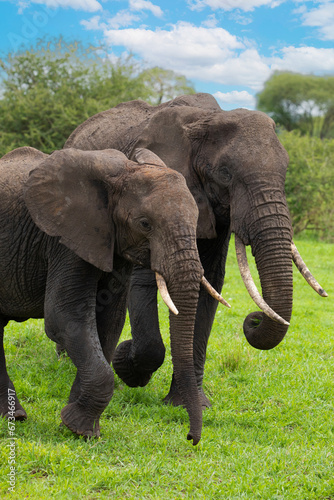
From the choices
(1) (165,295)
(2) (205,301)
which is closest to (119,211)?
(1) (165,295)

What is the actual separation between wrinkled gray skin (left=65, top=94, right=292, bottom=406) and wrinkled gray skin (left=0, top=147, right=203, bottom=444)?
0.69m

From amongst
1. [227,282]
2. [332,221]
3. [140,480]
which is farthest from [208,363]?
[332,221]

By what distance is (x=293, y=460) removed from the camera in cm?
452

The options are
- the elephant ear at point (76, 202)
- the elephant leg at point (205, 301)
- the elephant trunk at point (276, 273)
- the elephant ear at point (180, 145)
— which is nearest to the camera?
the elephant ear at point (76, 202)

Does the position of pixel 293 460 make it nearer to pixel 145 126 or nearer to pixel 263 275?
pixel 263 275

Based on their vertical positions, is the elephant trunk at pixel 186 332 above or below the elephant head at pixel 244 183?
below

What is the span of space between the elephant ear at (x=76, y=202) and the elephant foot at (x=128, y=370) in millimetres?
1583

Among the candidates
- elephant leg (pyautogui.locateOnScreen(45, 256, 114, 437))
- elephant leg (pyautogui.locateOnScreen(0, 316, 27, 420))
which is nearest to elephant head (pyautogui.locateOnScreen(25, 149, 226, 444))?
elephant leg (pyautogui.locateOnScreen(45, 256, 114, 437))

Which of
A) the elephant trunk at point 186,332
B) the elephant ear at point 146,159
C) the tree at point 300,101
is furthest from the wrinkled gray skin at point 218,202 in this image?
the tree at point 300,101

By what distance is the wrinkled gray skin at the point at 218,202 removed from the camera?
16.1ft

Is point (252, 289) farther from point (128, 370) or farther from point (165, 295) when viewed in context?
point (128, 370)

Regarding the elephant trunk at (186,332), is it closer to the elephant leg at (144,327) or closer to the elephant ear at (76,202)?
the elephant ear at (76,202)

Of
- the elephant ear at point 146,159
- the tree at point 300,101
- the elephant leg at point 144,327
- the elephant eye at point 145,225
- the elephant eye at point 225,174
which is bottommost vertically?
the elephant leg at point 144,327

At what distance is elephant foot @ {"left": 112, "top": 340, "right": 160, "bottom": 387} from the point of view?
18.8ft
